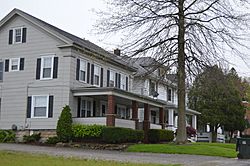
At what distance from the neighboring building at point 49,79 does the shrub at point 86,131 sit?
0.94 meters

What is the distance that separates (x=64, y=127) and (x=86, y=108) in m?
4.05

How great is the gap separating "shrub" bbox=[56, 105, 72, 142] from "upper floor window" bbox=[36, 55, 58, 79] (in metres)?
3.33

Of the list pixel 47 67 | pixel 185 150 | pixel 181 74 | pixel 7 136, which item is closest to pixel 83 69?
pixel 47 67

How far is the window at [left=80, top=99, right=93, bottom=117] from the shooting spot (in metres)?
34.3

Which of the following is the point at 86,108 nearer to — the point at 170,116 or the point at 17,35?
the point at 17,35

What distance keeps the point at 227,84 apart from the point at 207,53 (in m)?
2.54

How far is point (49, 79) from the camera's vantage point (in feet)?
109

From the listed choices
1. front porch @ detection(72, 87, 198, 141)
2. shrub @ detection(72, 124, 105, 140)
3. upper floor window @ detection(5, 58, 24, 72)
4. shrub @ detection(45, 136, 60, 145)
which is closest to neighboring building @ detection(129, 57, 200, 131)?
front porch @ detection(72, 87, 198, 141)

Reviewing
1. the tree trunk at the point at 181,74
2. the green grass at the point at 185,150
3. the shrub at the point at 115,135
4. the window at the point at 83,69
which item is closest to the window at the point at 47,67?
the window at the point at 83,69

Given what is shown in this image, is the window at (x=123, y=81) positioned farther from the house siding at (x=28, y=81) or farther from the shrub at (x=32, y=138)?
the shrub at (x=32, y=138)

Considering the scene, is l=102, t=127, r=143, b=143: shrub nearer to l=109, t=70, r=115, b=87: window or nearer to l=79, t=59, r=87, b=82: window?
l=79, t=59, r=87, b=82: window

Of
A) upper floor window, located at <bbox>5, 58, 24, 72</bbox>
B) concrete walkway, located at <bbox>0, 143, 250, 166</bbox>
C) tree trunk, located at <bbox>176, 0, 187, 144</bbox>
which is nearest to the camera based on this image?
concrete walkway, located at <bbox>0, 143, 250, 166</bbox>

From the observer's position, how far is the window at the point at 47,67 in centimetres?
3328

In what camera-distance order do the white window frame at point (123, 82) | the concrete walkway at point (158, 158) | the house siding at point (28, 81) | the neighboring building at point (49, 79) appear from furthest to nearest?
the white window frame at point (123, 82) → the house siding at point (28, 81) → the neighboring building at point (49, 79) → the concrete walkway at point (158, 158)
